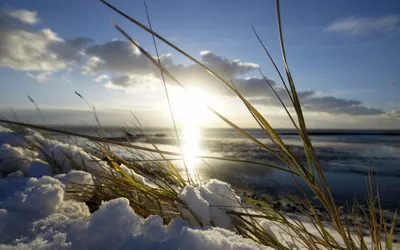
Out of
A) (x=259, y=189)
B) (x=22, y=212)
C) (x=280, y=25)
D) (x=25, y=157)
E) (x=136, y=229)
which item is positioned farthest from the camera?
(x=259, y=189)

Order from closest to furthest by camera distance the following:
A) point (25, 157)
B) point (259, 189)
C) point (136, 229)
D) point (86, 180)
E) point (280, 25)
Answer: point (280, 25) < point (136, 229) < point (86, 180) < point (25, 157) < point (259, 189)

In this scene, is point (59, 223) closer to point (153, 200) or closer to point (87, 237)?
point (87, 237)

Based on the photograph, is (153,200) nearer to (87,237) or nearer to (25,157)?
(87,237)

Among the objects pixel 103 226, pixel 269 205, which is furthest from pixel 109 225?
pixel 269 205

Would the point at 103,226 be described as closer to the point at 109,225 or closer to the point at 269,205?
the point at 109,225

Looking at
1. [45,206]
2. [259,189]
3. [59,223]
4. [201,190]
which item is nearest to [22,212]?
[45,206]

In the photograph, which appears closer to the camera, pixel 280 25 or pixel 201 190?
pixel 280 25

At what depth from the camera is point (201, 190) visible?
3.57ft

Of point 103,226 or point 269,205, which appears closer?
point 103,226

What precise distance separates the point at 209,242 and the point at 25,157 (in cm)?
257

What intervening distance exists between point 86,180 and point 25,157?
155cm

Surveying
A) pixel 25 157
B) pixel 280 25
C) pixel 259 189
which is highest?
pixel 280 25

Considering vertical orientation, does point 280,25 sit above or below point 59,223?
above

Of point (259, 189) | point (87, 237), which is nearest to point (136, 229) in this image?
point (87, 237)
